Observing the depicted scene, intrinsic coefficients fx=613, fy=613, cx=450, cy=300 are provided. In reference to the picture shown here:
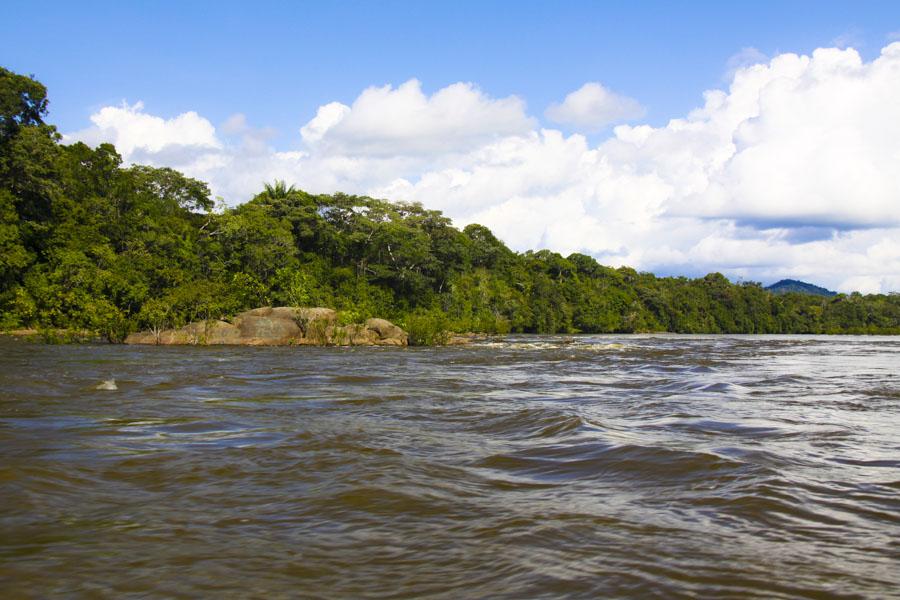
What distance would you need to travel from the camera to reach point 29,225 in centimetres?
3052

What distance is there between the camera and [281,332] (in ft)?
98.2

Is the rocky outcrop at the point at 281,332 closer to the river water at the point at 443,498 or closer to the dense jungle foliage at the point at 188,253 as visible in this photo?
the dense jungle foliage at the point at 188,253

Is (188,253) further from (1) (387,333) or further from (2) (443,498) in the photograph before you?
(2) (443,498)

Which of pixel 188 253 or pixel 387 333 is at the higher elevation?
pixel 188 253

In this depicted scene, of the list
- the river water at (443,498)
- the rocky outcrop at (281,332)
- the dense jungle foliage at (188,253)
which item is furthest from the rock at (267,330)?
the river water at (443,498)

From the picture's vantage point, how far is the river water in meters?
2.88

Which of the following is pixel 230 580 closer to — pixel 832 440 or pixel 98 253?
pixel 832 440

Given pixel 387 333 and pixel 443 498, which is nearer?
pixel 443 498

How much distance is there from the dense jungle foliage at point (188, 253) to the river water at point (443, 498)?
2141 cm

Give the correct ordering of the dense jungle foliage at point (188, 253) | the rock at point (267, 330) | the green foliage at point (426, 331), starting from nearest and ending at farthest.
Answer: the dense jungle foliage at point (188, 253), the rock at point (267, 330), the green foliage at point (426, 331)

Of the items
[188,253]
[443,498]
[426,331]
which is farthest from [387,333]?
[443,498]

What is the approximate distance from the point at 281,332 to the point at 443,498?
88.4 feet

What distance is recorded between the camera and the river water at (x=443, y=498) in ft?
9.44

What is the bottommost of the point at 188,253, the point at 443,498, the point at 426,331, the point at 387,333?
the point at 443,498
